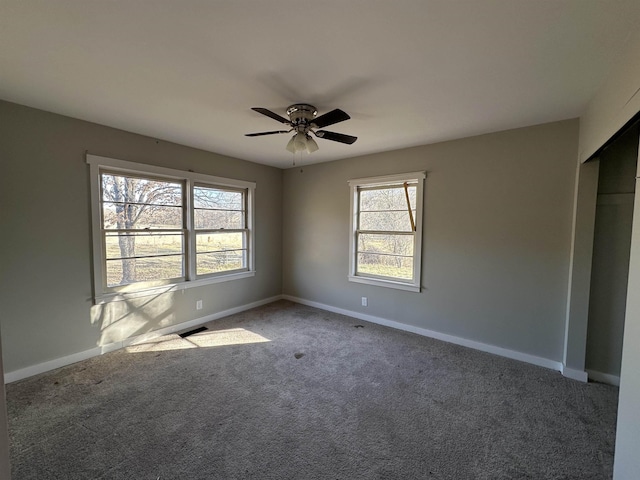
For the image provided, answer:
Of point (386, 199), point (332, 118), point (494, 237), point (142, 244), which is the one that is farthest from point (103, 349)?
point (494, 237)

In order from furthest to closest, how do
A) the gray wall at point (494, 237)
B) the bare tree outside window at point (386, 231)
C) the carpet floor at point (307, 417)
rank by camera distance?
the bare tree outside window at point (386, 231) < the gray wall at point (494, 237) < the carpet floor at point (307, 417)

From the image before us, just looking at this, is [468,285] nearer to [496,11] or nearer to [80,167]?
[496,11]

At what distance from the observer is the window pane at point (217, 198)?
397 centimetres

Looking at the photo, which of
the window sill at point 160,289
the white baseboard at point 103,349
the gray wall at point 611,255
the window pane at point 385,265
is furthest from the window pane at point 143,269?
the gray wall at point 611,255

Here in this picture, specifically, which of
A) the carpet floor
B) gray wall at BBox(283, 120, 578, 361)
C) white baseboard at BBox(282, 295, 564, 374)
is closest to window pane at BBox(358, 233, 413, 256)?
gray wall at BBox(283, 120, 578, 361)

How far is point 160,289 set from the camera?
140 inches

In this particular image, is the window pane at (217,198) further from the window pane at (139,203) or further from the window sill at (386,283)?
the window sill at (386,283)

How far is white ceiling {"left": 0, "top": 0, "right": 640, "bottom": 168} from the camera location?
1427mm

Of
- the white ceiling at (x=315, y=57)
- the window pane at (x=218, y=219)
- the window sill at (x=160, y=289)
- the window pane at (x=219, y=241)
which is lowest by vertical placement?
the window sill at (x=160, y=289)

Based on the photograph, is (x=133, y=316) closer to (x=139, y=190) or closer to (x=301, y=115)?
(x=139, y=190)

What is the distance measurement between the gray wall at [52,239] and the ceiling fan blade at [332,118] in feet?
7.57

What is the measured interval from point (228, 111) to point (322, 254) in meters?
2.70

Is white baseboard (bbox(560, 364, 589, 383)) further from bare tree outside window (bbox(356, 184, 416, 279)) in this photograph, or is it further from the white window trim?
the white window trim

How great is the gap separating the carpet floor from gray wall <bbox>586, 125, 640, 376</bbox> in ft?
1.17
